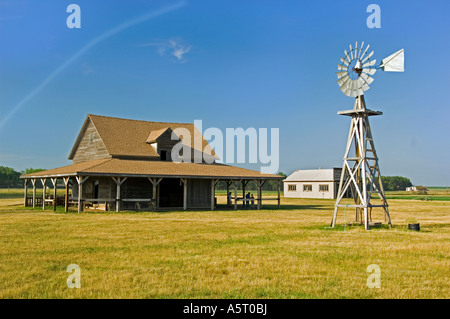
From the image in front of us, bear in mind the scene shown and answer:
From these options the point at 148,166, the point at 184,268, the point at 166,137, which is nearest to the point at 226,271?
the point at 184,268

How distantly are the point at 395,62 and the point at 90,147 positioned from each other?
28108 millimetres

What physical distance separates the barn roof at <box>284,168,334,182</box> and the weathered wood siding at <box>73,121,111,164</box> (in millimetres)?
41256

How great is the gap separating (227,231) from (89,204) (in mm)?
19230

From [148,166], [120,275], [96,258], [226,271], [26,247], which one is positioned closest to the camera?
[120,275]

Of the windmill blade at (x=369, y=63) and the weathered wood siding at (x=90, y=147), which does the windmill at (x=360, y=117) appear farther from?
the weathered wood siding at (x=90, y=147)

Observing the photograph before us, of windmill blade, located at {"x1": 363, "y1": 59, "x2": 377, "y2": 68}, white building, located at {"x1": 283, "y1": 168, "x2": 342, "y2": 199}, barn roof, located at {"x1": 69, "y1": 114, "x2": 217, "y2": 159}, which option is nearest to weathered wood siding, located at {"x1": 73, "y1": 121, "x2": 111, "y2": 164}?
barn roof, located at {"x1": 69, "y1": 114, "x2": 217, "y2": 159}

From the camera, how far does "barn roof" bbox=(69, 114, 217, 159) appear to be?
123 feet

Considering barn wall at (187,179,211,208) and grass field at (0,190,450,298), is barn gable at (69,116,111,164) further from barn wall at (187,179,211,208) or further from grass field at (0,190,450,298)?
grass field at (0,190,450,298)

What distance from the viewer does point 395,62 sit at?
20.9 meters

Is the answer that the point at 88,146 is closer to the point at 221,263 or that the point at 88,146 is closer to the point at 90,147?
the point at 90,147

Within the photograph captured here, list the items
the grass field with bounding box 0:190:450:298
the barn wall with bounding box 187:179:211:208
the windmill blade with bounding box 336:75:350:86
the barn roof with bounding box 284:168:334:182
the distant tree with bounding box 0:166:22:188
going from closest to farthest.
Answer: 1. the grass field with bounding box 0:190:450:298
2. the windmill blade with bounding box 336:75:350:86
3. the barn wall with bounding box 187:179:211:208
4. the barn roof with bounding box 284:168:334:182
5. the distant tree with bounding box 0:166:22:188

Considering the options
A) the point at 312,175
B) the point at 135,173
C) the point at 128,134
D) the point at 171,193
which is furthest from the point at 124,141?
the point at 312,175
